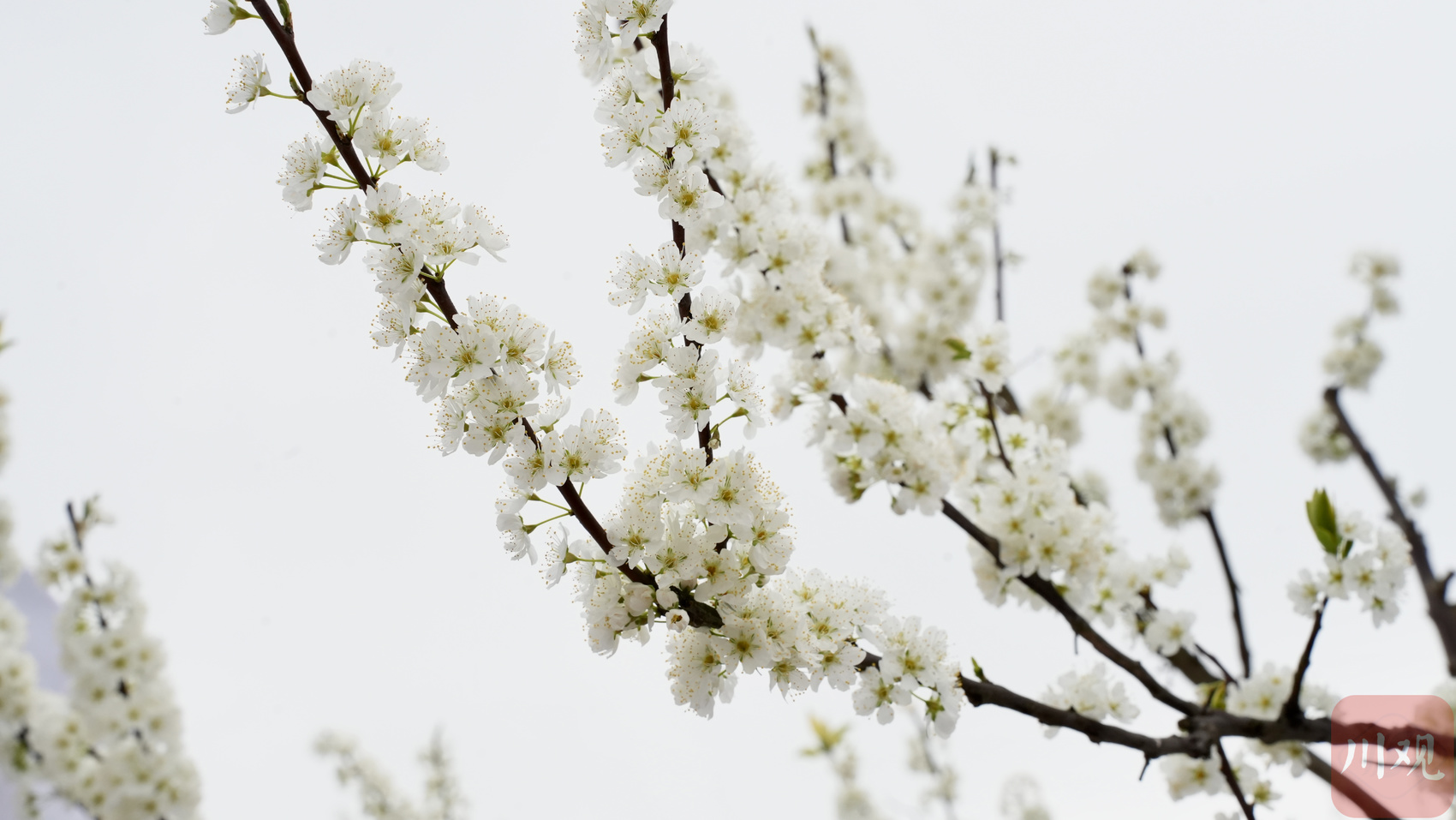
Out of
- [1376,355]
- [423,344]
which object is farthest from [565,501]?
[1376,355]

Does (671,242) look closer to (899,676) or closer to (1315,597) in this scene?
(899,676)

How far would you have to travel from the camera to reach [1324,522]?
8.10 ft

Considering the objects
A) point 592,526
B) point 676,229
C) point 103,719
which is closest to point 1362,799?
point 592,526

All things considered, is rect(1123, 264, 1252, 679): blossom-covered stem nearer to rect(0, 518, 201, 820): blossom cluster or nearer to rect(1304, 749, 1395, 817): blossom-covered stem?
rect(1304, 749, 1395, 817): blossom-covered stem

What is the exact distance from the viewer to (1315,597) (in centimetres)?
270

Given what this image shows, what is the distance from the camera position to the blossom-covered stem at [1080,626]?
227cm

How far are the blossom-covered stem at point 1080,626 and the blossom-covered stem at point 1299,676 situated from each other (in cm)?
24

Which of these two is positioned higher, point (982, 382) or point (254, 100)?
point (982, 382)

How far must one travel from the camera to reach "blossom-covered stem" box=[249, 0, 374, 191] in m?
1.50

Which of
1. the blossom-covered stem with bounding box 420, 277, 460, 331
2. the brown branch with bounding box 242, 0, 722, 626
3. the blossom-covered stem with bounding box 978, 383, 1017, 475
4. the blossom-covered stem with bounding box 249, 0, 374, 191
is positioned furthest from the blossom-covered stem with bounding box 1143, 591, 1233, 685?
the blossom-covered stem with bounding box 249, 0, 374, 191

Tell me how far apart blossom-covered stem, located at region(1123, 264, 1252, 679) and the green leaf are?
89cm

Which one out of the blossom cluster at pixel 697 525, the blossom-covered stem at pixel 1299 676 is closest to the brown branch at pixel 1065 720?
the blossom cluster at pixel 697 525

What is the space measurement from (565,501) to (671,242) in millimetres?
616

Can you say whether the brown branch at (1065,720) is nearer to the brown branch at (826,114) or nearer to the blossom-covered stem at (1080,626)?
the blossom-covered stem at (1080,626)
